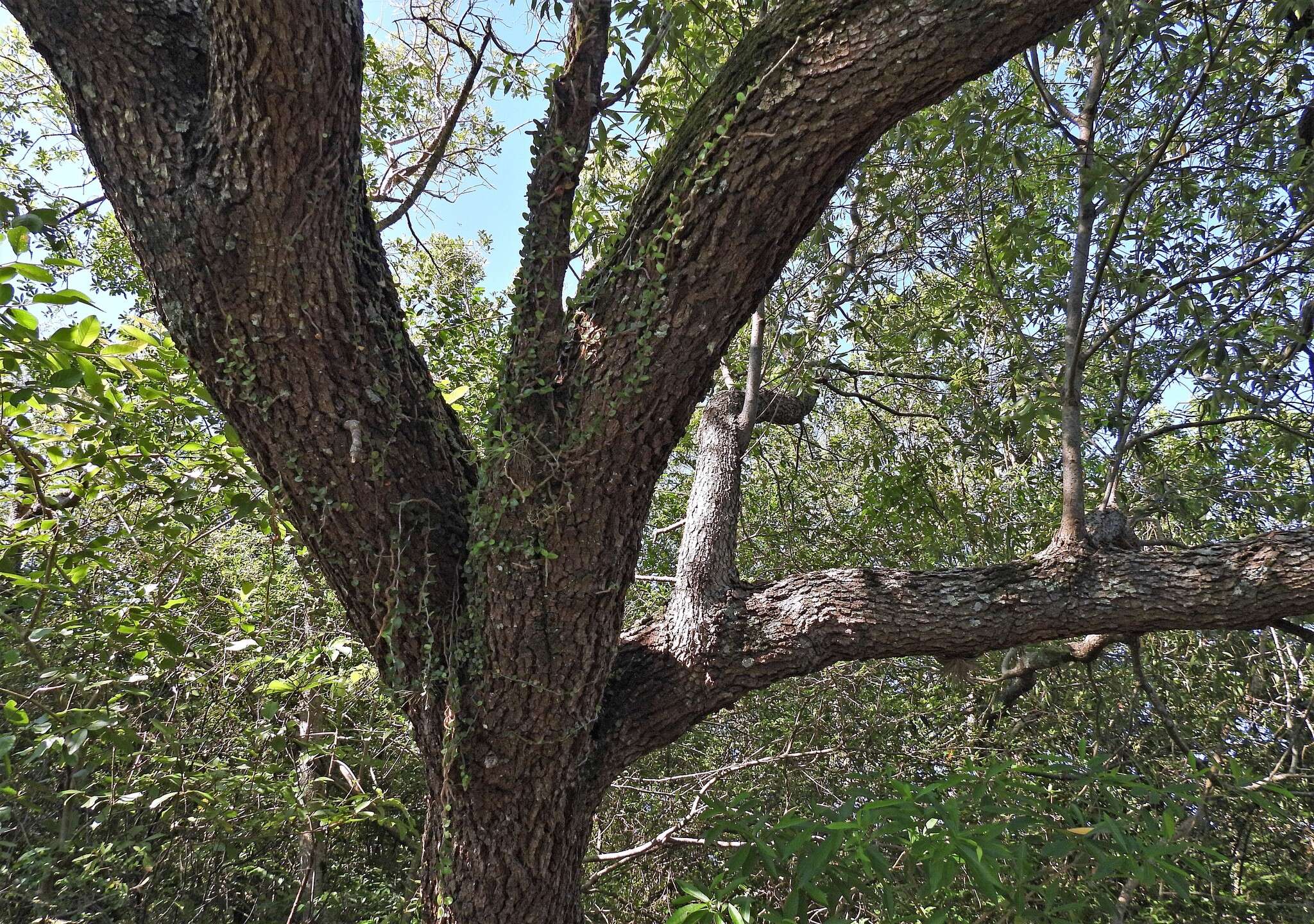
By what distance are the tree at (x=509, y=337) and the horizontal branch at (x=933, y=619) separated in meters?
0.01

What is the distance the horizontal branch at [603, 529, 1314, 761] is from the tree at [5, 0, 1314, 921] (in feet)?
0.05

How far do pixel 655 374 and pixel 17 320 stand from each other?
44.9 inches

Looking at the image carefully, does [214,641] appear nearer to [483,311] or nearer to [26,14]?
[483,311]

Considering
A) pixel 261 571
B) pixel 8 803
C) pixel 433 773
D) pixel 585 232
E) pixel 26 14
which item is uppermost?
pixel 585 232

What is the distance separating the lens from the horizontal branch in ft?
6.54

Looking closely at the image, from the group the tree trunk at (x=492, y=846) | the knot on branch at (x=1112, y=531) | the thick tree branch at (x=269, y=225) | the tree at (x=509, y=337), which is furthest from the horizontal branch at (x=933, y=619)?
the thick tree branch at (x=269, y=225)

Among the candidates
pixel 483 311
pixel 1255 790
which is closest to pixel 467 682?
pixel 1255 790

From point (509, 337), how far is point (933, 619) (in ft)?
4.33

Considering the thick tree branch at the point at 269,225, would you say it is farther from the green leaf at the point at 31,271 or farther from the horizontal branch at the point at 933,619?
the horizontal branch at the point at 933,619

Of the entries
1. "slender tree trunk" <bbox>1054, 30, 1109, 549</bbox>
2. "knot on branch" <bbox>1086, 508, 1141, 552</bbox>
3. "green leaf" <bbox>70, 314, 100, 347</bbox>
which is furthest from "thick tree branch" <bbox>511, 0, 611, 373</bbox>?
"knot on branch" <bbox>1086, 508, 1141, 552</bbox>

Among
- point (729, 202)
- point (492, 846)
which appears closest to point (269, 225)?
point (729, 202)

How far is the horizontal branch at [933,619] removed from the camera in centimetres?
199

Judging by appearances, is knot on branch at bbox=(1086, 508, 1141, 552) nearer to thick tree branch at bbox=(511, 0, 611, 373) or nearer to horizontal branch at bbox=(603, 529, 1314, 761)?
horizontal branch at bbox=(603, 529, 1314, 761)

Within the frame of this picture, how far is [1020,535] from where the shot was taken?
3.97m
